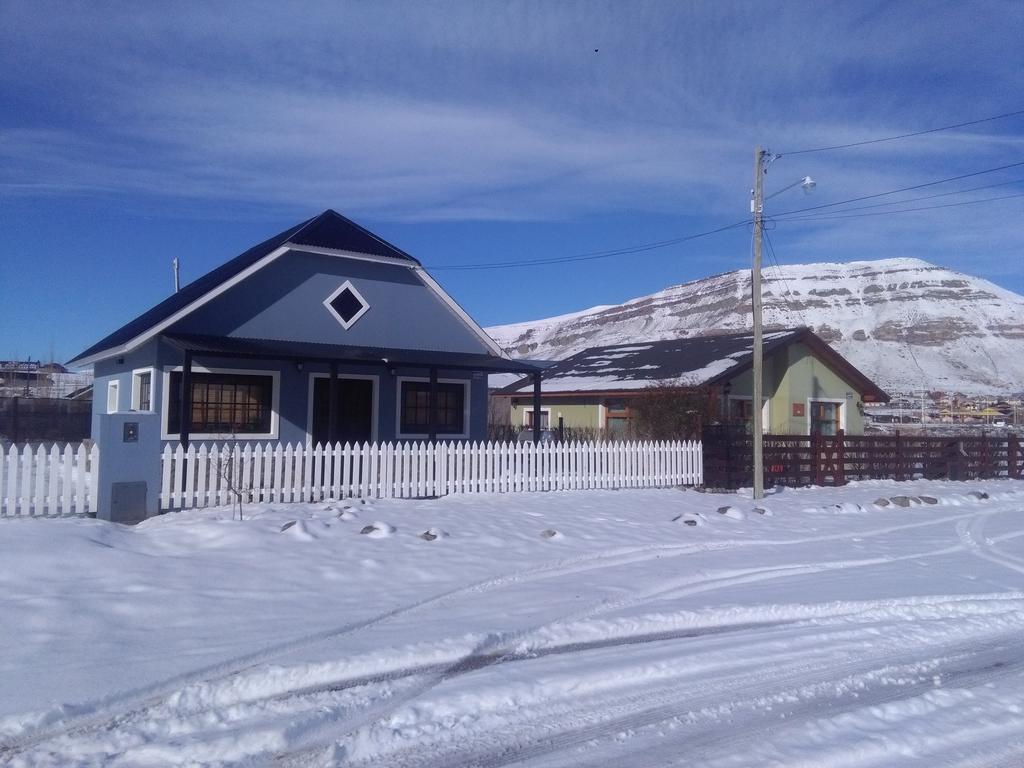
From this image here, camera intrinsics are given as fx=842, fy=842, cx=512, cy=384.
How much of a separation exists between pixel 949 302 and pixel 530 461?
368 ft

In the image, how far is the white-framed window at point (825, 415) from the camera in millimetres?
27844

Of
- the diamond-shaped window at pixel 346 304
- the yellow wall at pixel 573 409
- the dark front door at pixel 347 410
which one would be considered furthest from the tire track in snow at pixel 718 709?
the yellow wall at pixel 573 409

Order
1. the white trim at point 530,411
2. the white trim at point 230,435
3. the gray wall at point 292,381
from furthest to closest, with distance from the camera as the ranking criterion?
1. the white trim at point 530,411
2. the gray wall at point 292,381
3. the white trim at point 230,435

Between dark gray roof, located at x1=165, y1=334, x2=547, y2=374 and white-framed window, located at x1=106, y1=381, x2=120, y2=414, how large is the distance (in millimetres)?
4742

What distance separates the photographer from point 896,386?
79.6m

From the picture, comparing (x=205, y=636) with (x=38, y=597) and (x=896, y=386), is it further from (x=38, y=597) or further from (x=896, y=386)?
(x=896, y=386)

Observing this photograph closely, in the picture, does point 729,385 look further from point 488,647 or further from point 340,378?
point 488,647

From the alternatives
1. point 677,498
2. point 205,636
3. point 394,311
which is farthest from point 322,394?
point 205,636

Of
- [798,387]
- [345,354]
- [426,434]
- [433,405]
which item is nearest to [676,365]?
[798,387]

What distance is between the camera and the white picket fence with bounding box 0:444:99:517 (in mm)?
10711

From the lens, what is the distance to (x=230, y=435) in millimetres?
16531

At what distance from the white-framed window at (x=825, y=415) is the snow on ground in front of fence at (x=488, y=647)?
53.8ft

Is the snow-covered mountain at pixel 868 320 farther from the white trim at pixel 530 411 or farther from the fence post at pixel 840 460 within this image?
the fence post at pixel 840 460

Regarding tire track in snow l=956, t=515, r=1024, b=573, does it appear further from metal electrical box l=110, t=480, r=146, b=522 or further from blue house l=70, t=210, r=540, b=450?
metal electrical box l=110, t=480, r=146, b=522
